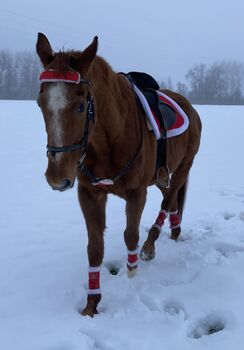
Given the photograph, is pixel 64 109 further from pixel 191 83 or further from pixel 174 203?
pixel 191 83

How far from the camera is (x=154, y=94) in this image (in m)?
3.97

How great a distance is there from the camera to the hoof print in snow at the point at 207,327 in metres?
2.95

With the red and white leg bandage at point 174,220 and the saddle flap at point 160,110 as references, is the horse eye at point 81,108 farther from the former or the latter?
the red and white leg bandage at point 174,220

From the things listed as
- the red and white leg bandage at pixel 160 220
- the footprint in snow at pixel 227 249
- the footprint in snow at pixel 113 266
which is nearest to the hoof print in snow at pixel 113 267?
the footprint in snow at pixel 113 266

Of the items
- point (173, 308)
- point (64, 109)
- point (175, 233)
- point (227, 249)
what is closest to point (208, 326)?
point (173, 308)

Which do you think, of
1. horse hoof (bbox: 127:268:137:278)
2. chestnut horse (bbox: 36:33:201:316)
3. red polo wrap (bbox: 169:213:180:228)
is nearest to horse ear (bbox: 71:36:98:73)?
chestnut horse (bbox: 36:33:201:316)

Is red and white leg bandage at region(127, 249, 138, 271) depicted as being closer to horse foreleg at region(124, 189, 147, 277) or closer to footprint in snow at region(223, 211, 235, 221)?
horse foreleg at region(124, 189, 147, 277)

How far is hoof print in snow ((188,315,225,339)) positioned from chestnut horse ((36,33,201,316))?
2.70 feet

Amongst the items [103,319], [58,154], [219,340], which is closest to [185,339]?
[219,340]

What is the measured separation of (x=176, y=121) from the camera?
14.1ft

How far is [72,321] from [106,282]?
28.4 inches

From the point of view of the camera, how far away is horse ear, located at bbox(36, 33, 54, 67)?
2595 mm

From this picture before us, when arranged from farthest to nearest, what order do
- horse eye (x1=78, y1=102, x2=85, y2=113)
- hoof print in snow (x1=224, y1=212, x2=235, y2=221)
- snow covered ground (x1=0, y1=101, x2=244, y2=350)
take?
1. hoof print in snow (x1=224, y1=212, x2=235, y2=221)
2. snow covered ground (x1=0, y1=101, x2=244, y2=350)
3. horse eye (x1=78, y1=102, x2=85, y2=113)

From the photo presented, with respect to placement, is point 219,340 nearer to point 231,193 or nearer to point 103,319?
point 103,319
